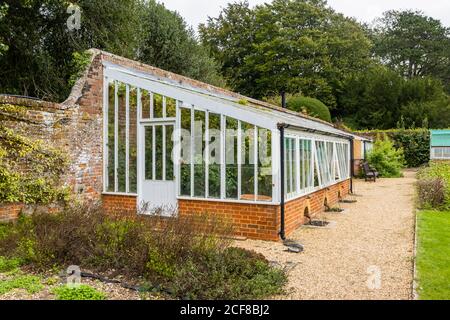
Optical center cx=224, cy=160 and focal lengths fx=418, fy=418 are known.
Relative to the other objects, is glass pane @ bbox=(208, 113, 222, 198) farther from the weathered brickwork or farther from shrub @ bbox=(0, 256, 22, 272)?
shrub @ bbox=(0, 256, 22, 272)

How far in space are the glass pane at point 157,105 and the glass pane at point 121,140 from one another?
2.99 ft

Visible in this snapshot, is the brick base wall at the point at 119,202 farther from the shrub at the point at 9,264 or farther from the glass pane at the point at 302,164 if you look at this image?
the glass pane at the point at 302,164

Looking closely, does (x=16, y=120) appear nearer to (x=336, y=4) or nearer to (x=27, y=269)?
(x=27, y=269)

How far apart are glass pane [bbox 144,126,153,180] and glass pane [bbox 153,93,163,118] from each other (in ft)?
1.12

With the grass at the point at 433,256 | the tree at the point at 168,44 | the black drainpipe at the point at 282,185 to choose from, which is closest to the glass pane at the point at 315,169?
the grass at the point at 433,256

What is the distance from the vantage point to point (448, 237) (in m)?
8.05

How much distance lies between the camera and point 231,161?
843 centimetres

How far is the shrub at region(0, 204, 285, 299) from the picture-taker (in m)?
5.04

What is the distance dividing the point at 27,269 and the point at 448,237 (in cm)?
741

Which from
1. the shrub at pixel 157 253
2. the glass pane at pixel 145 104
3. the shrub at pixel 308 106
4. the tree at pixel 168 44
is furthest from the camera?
the shrub at pixel 308 106

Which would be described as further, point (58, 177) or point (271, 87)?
point (271, 87)

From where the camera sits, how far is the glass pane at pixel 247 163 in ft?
27.0

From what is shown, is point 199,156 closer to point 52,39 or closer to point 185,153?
point 185,153
